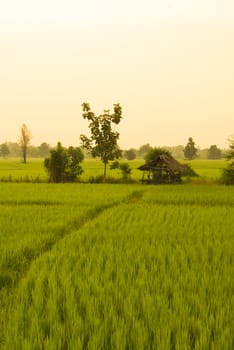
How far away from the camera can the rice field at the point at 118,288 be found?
3.08m

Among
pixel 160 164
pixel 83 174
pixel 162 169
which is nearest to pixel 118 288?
pixel 162 169

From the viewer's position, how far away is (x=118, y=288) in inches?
169

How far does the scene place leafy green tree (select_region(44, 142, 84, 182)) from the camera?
3275cm

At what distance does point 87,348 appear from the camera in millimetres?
2941

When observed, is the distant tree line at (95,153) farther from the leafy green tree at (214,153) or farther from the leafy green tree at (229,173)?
the leafy green tree at (214,153)

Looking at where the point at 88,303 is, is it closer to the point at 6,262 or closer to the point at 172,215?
the point at 6,262

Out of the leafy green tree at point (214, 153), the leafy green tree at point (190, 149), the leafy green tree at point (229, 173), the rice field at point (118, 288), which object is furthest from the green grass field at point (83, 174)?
the leafy green tree at point (214, 153)

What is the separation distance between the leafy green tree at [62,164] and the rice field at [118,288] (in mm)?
23739

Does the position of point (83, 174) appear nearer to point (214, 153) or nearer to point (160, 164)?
point (160, 164)

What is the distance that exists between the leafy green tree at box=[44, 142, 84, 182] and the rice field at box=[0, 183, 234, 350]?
23739mm

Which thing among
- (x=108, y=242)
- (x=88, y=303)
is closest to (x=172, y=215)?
(x=108, y=242)

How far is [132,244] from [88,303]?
3.34 m

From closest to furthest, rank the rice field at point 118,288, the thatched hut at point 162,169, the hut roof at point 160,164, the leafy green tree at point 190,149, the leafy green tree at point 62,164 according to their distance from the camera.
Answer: the rice field at point 118,288 → the hut roof at point 160,164 → the thatched hut at point 162,169 → the leafy green tree at point 62,164 → the leafy green tree at point 190,149

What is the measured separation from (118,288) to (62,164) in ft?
95.0
